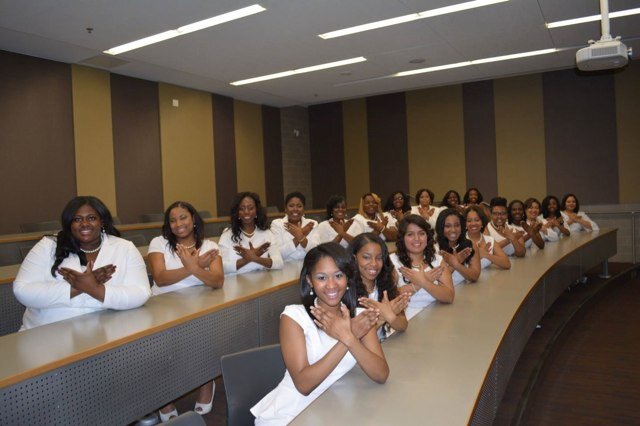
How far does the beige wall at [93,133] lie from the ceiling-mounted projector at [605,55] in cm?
651

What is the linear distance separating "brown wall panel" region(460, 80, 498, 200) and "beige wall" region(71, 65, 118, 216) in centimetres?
664

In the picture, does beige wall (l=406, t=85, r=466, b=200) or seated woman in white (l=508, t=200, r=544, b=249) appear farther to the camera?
beige wall (l=406, t=85, r=466, b=200)

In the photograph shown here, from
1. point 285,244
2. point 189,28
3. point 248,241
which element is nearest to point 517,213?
point 285,244

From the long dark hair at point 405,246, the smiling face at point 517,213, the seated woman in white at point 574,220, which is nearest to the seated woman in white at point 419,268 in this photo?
the long dark hair at point 405,246

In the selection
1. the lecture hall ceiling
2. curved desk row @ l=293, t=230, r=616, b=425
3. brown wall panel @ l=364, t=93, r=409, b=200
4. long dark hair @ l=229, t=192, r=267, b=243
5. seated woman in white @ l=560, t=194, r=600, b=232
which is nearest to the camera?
curved desk row @ l=293, t=230, r=616, b=425

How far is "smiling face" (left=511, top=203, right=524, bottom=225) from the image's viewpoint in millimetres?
5426

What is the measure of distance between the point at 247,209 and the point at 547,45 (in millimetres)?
5378

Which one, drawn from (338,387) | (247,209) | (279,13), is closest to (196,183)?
(279,13)

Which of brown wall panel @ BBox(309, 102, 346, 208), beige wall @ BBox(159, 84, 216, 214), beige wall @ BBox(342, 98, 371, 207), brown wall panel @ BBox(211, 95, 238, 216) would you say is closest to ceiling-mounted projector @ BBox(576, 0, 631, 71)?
beige wall @ BBox(159, 84, 216, 214)

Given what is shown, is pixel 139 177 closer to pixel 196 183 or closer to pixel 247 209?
pixel 196 183

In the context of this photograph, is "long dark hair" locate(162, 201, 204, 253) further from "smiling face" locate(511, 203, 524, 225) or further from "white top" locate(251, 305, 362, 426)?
"smiling face" locate(511, 203, 524, 225)

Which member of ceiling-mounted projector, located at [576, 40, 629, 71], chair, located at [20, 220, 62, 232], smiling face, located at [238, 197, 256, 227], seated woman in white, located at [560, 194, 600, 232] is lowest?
seated woman in white, located at [560, 194, 600, 232]

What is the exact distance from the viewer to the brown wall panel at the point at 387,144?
10430 millimetres

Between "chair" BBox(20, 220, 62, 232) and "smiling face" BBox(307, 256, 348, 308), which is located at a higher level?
"chair" BBox(20, 220, 62, 232)
